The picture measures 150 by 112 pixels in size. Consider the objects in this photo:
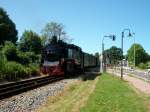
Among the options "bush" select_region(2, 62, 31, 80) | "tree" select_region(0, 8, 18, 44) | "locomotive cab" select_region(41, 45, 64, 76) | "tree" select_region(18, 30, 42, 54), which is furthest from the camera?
"tree" select_region(18, 30, 42, 54)

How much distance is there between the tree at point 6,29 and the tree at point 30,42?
3.93 meters

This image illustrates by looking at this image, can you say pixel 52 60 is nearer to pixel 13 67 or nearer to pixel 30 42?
pixel 13 67

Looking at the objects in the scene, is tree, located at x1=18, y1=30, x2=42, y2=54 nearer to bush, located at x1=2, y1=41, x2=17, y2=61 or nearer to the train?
bush, located at x1=2, y1=41, x2=17, y2=61

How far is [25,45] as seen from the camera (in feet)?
319

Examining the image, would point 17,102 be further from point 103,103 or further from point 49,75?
point 49,75

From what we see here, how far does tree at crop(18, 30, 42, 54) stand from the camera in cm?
9556

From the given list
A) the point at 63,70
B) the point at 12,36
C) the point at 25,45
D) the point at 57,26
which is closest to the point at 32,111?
the point at 63,70

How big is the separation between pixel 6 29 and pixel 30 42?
14.1 m

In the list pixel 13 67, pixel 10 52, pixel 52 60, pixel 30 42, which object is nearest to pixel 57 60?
pixel 52 60

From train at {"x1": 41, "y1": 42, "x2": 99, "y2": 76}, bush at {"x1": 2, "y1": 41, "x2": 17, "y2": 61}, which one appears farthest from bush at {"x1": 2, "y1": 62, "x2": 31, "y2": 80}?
bush at {"x1": 2, "y1": 41, "x2": 17, "y2": 61}

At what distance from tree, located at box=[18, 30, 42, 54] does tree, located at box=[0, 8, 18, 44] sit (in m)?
3.93

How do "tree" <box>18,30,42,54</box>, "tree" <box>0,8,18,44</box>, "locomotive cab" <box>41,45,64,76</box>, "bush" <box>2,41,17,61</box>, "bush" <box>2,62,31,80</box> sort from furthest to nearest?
1. "tree" <box>18,30,42,54</box>
2. "tree" <box>0,8,18,44</box>
3. "bush" <box>2,41,17,61</box>
4. "locomotive cab" <box>41,45,64,76</box>
5. "bush" <box>2,62,31,80</box>

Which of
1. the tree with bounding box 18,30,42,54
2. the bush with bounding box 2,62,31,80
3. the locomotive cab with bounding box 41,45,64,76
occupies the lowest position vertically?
the bush with bounding box 2,62,31,80

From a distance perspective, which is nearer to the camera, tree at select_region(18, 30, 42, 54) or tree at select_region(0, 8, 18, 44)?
tree at select_region(0, 8, 18, 44)
